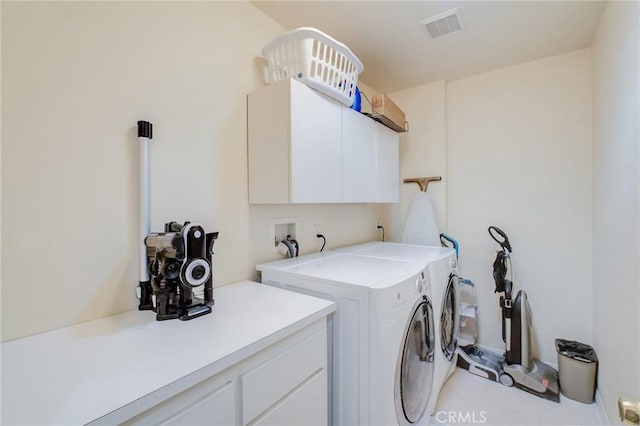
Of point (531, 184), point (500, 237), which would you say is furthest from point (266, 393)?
point (531, 184)

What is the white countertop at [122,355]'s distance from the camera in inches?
22.9

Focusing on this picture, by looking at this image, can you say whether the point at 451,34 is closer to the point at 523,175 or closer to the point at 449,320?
the point at 523,175

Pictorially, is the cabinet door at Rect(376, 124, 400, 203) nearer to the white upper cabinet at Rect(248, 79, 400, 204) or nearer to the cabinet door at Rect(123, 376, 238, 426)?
the white upper cabinet at Rect(248, 79, 400, 204)

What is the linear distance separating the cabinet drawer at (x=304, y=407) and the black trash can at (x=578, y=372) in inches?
71.1

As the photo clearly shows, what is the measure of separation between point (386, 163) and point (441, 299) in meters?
1.12

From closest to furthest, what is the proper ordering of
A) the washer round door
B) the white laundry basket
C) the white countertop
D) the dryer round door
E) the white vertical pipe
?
the white countertop, the white vertical pipe, the washer round door, the white laundry basket, the dryer round door

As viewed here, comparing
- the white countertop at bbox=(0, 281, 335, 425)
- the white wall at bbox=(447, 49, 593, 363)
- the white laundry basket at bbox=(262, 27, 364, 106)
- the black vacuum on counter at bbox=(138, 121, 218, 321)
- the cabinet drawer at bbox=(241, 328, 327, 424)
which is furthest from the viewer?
the white wall at bbox=(447, 49, 593, 363)

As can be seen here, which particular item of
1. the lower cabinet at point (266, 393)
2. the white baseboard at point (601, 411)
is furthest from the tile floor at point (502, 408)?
the lower cabinet at point (266, 393)

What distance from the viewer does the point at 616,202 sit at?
144 cm

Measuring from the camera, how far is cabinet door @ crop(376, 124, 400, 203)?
216 centimetres

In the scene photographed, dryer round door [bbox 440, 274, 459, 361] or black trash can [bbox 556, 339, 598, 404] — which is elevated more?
dryer round door [bbox 440, 274, 459, 361]

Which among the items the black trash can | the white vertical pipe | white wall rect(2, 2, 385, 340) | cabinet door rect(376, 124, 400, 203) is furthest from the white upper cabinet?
the black trash can

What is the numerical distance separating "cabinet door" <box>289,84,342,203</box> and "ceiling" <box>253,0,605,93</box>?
1.92ft

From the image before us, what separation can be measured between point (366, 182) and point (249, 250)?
37.6 inches
